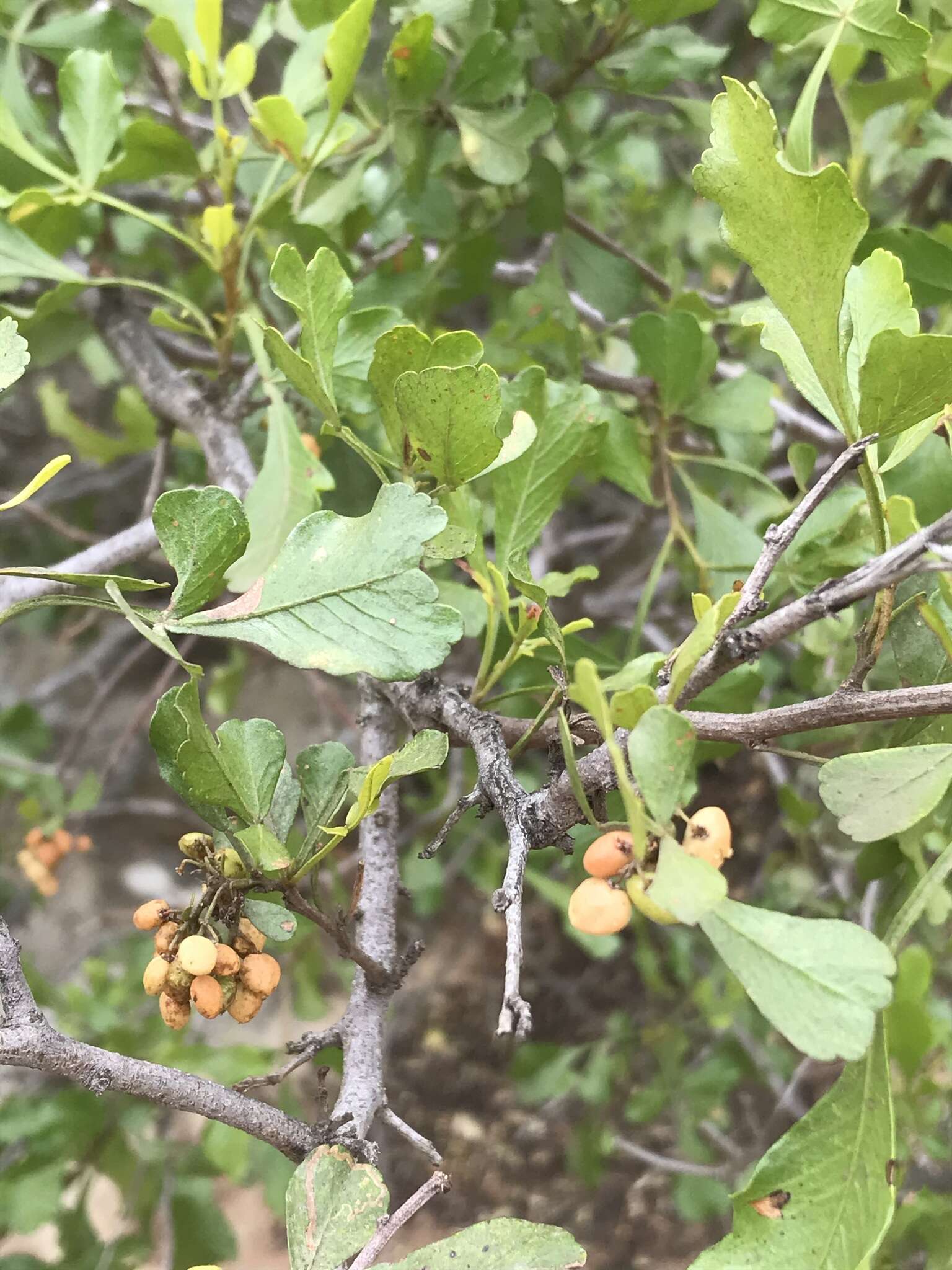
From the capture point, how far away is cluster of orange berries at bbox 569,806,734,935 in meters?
0.31

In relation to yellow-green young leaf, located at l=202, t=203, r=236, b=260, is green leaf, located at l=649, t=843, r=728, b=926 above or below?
below

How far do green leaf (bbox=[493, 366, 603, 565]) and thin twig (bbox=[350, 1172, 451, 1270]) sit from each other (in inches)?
10.7

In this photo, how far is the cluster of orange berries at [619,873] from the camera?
305 mm

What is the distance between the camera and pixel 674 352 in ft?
1.98

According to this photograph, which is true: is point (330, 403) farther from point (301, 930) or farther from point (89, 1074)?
point (301, 930)

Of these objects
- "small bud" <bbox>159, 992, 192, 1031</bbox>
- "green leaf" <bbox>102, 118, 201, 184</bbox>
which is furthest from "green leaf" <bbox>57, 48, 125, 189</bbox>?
"small bud" <bbox>159, 992, 192, 1031</bbox>

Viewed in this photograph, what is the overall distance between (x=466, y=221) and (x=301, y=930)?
25.9 inches

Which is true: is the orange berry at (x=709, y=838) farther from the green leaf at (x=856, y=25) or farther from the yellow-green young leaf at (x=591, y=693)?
the green leaf at (x=856, y=25)

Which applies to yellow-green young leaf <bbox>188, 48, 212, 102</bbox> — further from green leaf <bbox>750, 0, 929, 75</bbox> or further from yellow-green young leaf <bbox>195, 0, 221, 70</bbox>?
green leaf <bbox>750, 0, 929, 75</bbox>

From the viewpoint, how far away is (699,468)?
84cm

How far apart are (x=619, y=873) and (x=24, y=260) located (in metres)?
0.53

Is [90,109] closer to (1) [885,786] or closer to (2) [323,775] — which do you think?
(2) [323,775]

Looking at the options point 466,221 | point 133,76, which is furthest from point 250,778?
point 133,76

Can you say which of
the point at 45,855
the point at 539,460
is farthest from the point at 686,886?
the point at 45,855
